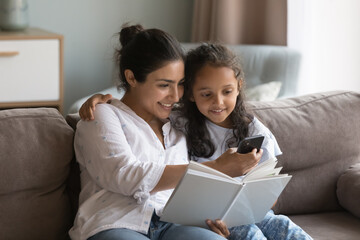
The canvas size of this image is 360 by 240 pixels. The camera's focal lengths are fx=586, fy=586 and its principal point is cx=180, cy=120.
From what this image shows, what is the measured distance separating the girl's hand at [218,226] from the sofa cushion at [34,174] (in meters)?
0.47

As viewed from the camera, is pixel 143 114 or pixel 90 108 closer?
pixel 90 108

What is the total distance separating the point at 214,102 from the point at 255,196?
0.34m

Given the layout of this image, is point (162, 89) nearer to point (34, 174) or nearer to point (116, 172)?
point (116, 172)

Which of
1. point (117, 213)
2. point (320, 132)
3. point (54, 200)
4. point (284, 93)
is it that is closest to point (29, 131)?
point (54, 200)

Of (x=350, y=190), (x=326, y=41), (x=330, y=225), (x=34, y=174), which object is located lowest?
(x=330, y=225)

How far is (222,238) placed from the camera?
5.40 ft

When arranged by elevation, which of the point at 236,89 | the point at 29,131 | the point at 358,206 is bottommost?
the point at 358,206

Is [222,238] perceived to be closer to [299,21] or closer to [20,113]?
[20,113]

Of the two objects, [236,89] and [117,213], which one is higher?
[236,89]

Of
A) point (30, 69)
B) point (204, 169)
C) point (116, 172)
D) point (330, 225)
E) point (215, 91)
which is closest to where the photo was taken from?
point (204, 169)

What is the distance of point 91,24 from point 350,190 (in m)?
2.49

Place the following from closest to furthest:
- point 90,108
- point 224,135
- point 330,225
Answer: point 90,108, point 224,135, point 330,225

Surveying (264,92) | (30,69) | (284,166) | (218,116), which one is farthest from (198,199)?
(30,69)

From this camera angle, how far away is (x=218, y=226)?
5.64ft
